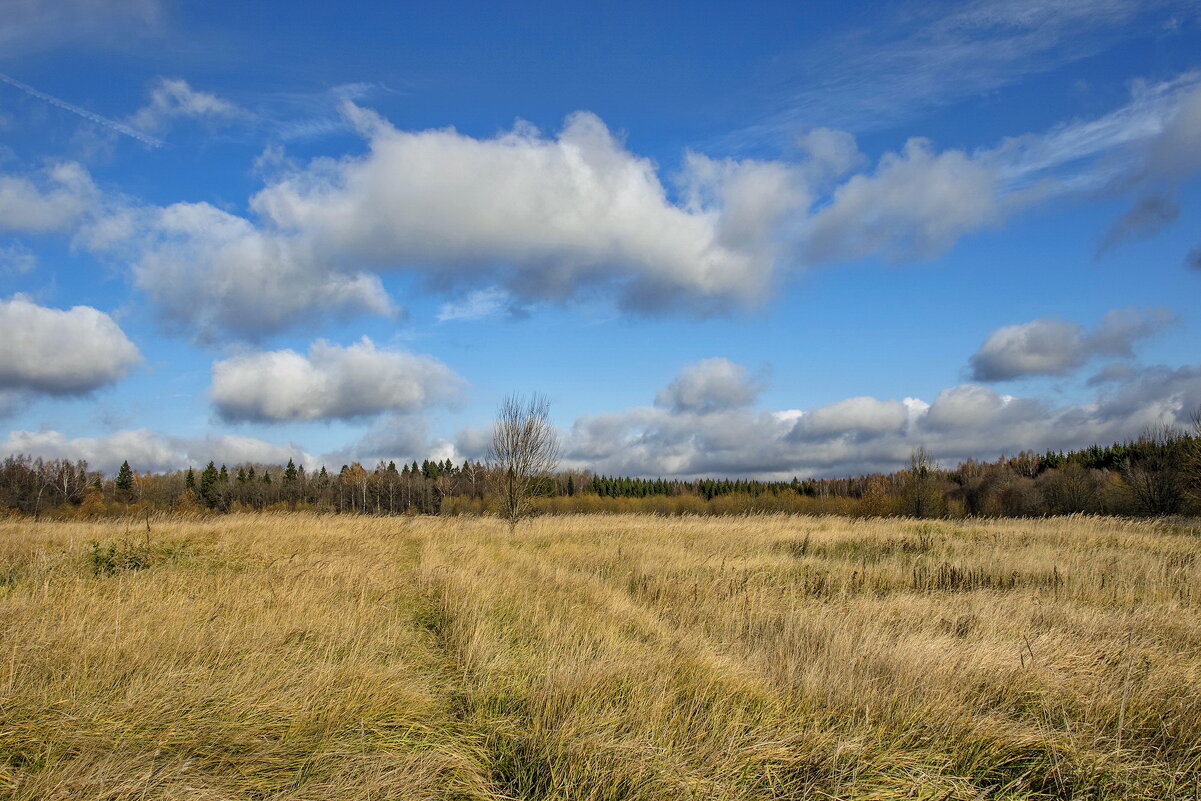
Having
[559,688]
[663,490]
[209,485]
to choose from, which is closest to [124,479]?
[209,485]

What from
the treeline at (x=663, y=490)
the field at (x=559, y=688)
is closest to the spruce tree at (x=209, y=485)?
the treeline at (x=663, y=490)

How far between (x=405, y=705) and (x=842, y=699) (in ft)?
10.8

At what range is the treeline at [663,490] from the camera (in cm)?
3556

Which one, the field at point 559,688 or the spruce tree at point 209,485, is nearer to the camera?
the field at point 559,688

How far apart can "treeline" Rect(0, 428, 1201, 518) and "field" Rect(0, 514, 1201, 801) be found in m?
15.2

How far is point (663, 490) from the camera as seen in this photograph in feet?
363

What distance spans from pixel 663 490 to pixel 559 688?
107 m

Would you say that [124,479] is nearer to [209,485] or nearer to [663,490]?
[209,485]

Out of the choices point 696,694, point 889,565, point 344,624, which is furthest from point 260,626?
point 889,565

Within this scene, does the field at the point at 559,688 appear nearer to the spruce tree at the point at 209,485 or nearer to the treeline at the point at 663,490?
the treeline at the point at 663,490

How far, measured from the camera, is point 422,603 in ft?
25.6

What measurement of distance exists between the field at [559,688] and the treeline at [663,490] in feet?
49.8

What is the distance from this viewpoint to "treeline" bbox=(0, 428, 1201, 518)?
35562 mm

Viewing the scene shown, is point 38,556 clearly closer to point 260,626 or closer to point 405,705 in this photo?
point 260,626
